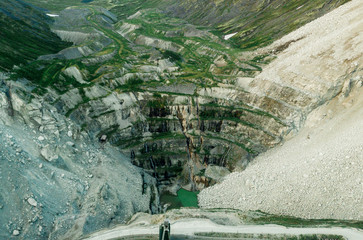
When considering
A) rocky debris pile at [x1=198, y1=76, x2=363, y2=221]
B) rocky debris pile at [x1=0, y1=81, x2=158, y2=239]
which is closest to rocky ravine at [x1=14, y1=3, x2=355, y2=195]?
rocky debris pile at [x1=198, y1=76, x2=363, y2=221]

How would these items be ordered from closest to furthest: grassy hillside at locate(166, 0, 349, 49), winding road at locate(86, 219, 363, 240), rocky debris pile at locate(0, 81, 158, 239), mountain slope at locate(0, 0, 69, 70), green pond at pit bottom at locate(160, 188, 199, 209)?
1. winding road at locate(86, 219, 363, 240)
2. rocky debris pile at locate(0, 81, 158, 239)
3. green pond at pit bottom at locate(160, 188, 199, 209)
4. mountain slope at locate(0, 0, 69, 70)
5. grassy hillside at locate(166, 0, 349, 49)

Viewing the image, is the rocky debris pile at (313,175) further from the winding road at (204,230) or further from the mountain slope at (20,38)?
the mountain slope at (20,38)

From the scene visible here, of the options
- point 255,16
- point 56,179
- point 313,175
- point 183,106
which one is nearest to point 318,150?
point 313,175

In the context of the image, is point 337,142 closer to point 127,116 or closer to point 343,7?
point 127,116

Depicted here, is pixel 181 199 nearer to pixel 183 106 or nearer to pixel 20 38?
pixel 183 106

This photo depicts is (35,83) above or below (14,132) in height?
above

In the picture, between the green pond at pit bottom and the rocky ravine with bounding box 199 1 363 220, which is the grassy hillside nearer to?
the rocky ravine with bounding box 199 1 363 220

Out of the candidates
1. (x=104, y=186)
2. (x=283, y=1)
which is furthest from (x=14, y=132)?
(x=283, y=1)
